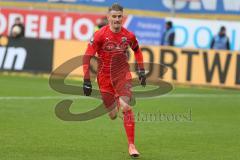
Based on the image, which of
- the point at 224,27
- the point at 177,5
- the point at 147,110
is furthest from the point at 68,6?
the point at 147,110

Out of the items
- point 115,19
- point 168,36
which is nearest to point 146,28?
point 168,36

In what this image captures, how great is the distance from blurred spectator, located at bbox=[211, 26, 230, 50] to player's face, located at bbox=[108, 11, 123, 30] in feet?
54.2

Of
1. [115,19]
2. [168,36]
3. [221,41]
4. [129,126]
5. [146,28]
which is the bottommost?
[146,28]

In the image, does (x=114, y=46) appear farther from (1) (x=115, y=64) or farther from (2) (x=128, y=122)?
(2) (x=128, y=122)

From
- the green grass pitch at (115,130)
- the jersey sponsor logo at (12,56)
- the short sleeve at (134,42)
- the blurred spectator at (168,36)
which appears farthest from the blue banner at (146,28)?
the short sleeve at (134,42)

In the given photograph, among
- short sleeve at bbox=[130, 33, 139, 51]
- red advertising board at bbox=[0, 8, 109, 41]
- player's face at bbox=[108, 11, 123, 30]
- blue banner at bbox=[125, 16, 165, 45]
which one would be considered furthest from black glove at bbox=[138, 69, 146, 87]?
red advertising board at bbox=[0, 8, 109, 41]

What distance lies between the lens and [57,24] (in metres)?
31.7

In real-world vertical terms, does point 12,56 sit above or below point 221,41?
above

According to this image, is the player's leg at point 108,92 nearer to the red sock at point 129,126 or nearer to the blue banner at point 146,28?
the red sock at point 129,126

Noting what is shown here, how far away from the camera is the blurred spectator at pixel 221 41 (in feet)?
90.2

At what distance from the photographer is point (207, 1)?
32.5 meters

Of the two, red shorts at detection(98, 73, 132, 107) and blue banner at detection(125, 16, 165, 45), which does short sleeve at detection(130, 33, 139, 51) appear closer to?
red shorts at detection(98, 73, 132, 107)

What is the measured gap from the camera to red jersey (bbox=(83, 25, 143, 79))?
447 inches

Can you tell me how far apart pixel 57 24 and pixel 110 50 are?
20.5 metres
